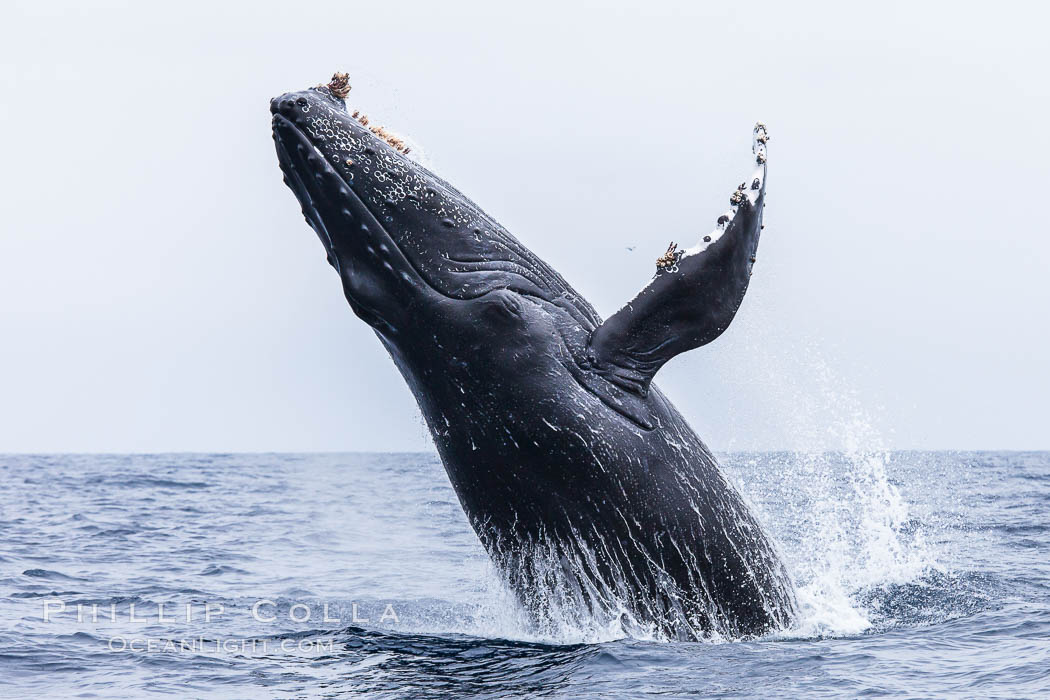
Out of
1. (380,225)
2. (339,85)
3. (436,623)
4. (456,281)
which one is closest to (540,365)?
(456,281)

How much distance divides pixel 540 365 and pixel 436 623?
3649mm

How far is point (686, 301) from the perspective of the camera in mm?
7953

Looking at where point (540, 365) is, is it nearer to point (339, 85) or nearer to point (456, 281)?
point (456, 281)

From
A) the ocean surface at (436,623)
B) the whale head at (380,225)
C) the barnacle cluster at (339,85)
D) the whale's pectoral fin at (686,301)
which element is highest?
the barnacle cluster at (339,85)

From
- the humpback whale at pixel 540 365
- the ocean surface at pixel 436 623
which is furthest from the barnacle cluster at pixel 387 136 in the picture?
the ocean surface at pixel 436 623

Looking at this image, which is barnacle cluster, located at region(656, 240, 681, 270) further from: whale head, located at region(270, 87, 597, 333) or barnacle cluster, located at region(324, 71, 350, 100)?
barnacle cluster, located at region(324, 71, 350, 100)

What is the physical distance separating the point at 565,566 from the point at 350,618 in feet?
11.1

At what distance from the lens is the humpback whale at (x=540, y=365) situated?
26.5 ft

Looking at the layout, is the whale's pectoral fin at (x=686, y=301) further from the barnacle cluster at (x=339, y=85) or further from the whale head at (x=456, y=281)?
the barnacle cluster at (x=339, y=85)

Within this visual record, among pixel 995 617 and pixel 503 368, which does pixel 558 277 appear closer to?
pixel 503 368

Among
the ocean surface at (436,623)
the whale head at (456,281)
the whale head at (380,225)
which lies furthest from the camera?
the whale head at (380,225)

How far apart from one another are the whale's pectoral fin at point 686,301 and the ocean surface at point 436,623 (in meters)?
2.10

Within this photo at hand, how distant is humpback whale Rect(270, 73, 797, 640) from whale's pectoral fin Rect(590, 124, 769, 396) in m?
0.01

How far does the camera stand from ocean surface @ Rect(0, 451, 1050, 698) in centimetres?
791
